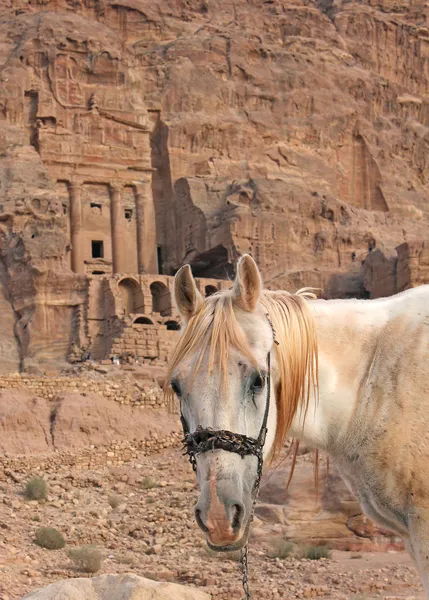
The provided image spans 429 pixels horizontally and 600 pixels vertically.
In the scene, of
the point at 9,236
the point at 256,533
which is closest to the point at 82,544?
the point at 256,533

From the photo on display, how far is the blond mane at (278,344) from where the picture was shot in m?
4.01

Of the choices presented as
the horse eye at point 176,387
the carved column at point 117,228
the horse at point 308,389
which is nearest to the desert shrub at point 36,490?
the horse at point 308,389

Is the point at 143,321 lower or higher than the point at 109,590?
lower

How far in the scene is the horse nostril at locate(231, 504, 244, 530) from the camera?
148 inches

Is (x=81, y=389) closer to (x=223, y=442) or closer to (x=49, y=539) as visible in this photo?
(x=49, y=539)

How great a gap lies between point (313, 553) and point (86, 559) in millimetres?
3285

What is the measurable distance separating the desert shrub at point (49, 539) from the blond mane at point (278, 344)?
11.6 meters

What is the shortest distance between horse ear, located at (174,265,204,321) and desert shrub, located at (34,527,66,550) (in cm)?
1194

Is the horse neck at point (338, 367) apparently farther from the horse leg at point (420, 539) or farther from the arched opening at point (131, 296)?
the arched opening at point (131, 296)

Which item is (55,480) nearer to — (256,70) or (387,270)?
(387,270)

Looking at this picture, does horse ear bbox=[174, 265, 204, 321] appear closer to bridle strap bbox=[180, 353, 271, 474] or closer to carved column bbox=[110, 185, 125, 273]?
bridle strap bbox=[180, 353, 271, 474]

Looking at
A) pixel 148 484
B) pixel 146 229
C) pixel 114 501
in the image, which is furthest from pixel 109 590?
pixel 146 229

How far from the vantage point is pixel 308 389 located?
4297 mm

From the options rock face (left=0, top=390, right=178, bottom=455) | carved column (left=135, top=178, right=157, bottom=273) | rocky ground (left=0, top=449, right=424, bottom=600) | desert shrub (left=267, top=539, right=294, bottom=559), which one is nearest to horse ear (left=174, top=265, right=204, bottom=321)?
rocky ground (left=0, top=449, right=424, bottom=600)
